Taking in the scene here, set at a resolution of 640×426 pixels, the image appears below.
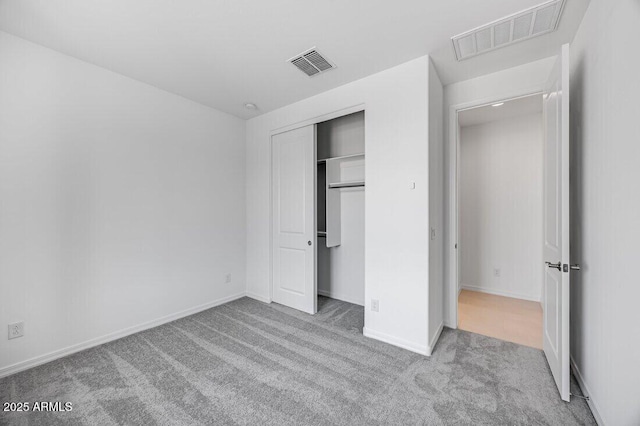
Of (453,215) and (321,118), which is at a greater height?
(321,118)

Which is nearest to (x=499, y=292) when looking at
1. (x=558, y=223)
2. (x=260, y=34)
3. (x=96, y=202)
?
(x=558, y=223)

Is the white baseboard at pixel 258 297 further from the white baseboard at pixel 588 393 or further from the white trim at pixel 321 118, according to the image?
the white baseboard at pixel 588 393

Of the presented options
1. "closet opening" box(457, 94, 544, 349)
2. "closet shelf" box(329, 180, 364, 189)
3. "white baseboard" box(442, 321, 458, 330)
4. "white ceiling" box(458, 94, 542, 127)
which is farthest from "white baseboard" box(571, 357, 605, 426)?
"white ceiling" box(458, 94, 542, 127)

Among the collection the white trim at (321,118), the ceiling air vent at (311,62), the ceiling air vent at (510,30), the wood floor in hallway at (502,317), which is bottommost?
the wood floor in hallway at (502,317)

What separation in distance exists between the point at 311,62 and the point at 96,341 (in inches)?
130

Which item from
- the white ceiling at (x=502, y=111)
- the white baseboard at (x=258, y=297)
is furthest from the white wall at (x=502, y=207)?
the white baseboard at (x=258, y=297)

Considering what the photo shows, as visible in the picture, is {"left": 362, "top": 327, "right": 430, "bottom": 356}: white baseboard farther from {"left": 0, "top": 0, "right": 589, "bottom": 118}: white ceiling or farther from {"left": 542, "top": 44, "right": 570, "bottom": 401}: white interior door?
{"left": 0, "top": 0, "right": 589, "bottom": 118}: white ceiling

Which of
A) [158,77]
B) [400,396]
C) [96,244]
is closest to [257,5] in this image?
[158,77]

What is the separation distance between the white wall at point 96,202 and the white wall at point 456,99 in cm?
284

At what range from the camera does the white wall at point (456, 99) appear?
252 centimetres

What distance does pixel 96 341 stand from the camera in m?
2.47

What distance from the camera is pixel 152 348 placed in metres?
2.42

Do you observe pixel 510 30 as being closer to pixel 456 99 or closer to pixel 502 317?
pixel 456 99

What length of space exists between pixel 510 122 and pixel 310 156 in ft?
9.77
